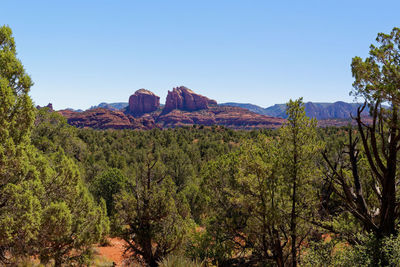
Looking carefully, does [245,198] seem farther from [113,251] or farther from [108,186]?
[108,186]

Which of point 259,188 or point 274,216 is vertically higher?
point 259,188

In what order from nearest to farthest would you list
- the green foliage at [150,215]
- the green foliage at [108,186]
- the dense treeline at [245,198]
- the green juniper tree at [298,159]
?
the dense treeline at [245,198] → the green juniper tree at [298,159] → the green foliage at [150,215] → the green foliage at [108,186]

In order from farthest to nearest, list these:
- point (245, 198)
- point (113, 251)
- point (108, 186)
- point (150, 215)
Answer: point (108, 186), point (113, 251), point (150, 215), point (245, 198)

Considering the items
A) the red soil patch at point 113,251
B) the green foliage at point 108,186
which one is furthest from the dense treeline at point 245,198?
the green foliage at point 108,186

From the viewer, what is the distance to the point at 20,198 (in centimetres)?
998

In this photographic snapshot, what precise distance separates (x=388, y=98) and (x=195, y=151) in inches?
2158

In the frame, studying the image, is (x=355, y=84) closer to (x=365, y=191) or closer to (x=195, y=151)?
(x=365, y=191)

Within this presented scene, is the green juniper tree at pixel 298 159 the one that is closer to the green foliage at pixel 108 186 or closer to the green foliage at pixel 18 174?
the green foliage at pixel 18 174

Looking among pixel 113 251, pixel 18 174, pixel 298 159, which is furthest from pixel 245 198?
pixel 113 251

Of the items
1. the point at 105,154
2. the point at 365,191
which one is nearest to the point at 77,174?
the point at 365,191

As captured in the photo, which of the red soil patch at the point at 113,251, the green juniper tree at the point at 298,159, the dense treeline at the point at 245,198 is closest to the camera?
the dense treeline at the point at 245,198

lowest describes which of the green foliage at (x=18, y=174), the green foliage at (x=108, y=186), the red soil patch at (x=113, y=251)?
the red soil patch at (x=113, y=251)

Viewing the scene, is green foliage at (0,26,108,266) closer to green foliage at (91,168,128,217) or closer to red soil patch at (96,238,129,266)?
red soil patch at (96,238,129,266)

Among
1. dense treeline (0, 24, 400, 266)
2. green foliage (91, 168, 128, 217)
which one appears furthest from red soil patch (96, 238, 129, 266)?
dense treeline (0, 24, 400, 266)
